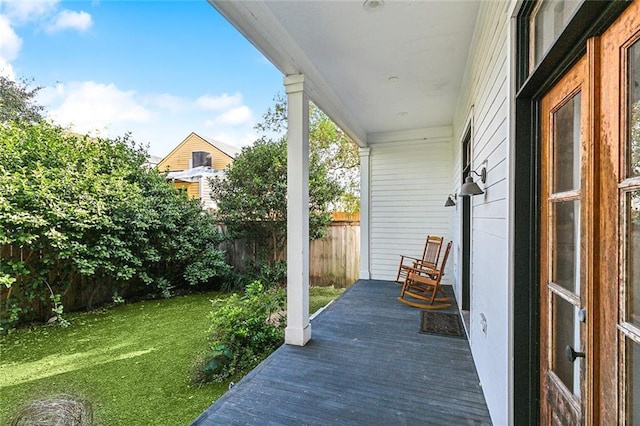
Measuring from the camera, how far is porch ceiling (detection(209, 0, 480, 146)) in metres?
2.18

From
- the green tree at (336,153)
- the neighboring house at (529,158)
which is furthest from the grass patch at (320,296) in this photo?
the green tree at (336,153)

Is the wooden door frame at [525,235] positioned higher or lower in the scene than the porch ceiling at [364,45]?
lower

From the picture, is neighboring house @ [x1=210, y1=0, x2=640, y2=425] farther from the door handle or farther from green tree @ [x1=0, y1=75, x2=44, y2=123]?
green tree @ [x1=0, y1=75, x2=44, y2=123]

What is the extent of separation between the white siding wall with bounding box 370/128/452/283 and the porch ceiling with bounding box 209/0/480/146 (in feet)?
4.57

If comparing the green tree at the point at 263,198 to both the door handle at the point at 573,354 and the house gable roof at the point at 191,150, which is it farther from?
the house gable roof at the point at 191,150

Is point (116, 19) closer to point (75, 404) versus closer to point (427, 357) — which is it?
point (75, 404)

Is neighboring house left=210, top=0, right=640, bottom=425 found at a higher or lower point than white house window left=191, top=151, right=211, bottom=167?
lower

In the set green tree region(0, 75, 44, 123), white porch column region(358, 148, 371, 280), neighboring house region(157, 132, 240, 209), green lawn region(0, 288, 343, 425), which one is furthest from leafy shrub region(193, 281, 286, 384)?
neighboring house region(157, 132, 240, 209)

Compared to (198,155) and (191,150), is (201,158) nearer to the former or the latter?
(198,155)

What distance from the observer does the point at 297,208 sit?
9.57 feet

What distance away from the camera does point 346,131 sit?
4.73m

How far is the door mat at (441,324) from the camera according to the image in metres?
3.19

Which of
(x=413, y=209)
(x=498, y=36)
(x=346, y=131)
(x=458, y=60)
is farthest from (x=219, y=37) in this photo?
(x=498, y=36)

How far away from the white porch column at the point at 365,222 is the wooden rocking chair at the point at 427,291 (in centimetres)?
115
